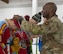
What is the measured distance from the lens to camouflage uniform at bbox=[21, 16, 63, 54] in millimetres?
2088

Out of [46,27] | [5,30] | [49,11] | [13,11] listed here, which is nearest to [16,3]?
[13,11]

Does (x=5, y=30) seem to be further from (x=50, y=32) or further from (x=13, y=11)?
(x=13, y=11)

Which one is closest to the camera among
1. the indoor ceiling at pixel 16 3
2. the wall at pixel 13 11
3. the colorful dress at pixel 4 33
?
the colorful dress at pixel 4 33

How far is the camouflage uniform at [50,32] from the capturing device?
6.85ft

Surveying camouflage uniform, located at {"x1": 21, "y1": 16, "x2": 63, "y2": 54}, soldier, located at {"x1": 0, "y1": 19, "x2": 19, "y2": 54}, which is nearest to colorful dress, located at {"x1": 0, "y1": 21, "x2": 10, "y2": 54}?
soldier, located at {"x1": 0, "y1": 19, "x2": 19, "y2": 54}

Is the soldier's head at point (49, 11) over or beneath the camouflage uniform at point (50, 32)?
over

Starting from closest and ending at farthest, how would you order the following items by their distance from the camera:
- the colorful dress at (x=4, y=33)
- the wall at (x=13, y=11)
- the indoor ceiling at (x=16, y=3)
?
1. the colorful dress at (x=4, y=33)
2. the indoor ceiling at (x=16, y=3)
3. the wall at (x=13, y=11)

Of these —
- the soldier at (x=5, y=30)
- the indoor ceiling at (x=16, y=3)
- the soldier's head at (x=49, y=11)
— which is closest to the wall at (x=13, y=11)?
the indoor ceiling at (x=16, y=3)

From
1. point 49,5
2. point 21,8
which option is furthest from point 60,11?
point 49,5

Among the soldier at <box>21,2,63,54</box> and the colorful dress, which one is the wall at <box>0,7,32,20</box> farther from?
the soldier at <box>21,2,63,54</box>

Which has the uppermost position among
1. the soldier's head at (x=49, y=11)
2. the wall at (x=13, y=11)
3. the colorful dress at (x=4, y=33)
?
the soldier's head at (x=49, y=11)

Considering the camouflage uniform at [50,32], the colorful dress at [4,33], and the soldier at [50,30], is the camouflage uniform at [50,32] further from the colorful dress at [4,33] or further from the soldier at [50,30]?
the colorful dress at [4,33]

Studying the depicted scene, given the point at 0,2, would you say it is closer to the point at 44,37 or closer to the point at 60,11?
the point at 60,11

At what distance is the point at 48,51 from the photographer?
2.18 m
